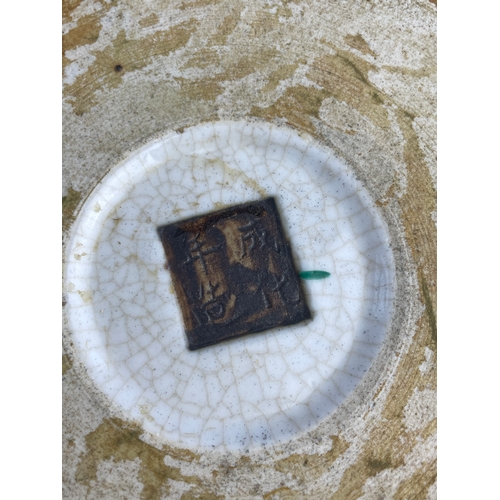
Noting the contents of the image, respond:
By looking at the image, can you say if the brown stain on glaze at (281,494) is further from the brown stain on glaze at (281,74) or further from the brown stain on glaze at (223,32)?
the brown stain on glaze at (223,32)

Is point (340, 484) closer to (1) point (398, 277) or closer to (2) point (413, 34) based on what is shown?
(1) point (398, 277)

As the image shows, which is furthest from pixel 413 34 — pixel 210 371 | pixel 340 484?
pixel 340 484

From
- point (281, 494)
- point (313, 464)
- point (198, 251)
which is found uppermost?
point (198, 251)

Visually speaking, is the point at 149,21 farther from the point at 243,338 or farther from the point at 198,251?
the point at 243,338

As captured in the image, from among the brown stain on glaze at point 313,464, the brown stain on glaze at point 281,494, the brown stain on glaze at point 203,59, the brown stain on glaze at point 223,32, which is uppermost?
the brown stain on glaze at point 223,32

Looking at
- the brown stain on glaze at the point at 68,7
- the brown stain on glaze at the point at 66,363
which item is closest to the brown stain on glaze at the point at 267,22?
the brown stain on glaze at the point at 68,7

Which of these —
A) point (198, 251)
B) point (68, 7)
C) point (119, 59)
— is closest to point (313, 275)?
point (198, 251)
